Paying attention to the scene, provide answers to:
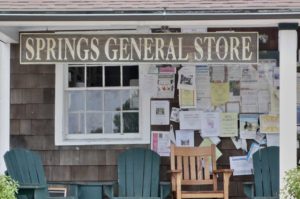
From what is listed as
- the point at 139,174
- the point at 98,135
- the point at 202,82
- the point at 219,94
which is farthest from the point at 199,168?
the point at 98,135

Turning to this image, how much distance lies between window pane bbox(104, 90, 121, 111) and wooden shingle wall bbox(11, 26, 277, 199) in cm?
48

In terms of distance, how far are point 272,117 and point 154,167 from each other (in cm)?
147

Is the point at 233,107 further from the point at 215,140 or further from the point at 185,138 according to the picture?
the point at 185,138

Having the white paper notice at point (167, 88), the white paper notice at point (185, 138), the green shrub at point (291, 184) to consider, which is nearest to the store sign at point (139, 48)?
the green shrub at point (291, 184)

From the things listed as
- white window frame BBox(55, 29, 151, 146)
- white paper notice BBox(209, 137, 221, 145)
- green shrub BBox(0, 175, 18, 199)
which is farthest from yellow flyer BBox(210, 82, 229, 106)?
green shrub BBox(0, 175, 18, 199)

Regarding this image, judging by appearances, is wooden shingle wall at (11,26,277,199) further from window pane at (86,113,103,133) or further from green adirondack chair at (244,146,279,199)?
green adirondack chair at (244,146,279,199)

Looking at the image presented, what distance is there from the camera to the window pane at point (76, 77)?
765 centimetres

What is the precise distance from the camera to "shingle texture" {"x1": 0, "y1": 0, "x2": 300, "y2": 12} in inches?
233

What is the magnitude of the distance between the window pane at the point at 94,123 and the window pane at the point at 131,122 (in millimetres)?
295

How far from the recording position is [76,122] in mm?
7668

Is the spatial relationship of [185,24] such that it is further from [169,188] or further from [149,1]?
[169,188]

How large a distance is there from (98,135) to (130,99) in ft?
1.85

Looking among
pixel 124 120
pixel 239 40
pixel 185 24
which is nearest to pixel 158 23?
pixel 185 24

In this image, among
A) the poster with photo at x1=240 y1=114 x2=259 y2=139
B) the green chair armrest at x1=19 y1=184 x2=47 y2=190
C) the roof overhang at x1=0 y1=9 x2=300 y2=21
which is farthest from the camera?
the poster with photo at x1=240 y1=114 x2=259 y2=139
